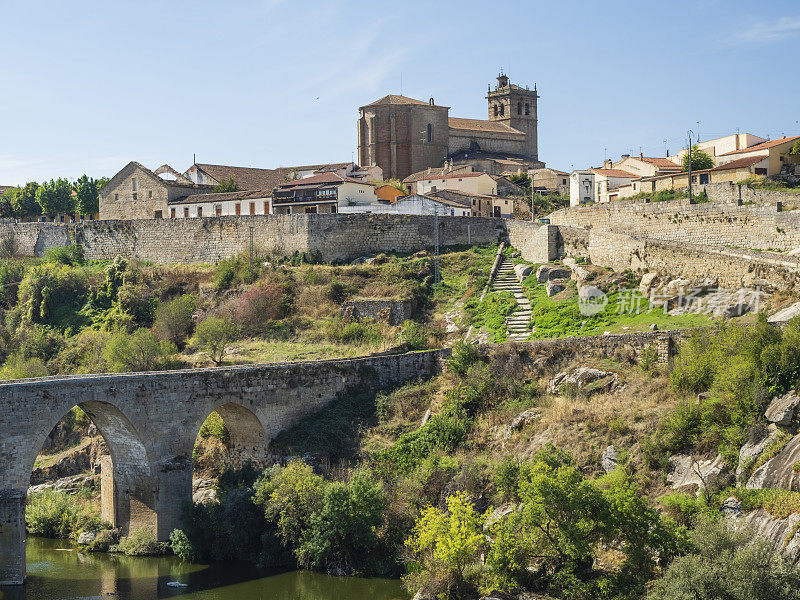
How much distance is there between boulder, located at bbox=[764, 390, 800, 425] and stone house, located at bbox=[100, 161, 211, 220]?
39013 mm

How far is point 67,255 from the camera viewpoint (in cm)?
5144

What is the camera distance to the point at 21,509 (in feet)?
75.2

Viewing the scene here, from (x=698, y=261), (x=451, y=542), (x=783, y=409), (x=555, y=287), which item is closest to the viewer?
(x=451, y=542)

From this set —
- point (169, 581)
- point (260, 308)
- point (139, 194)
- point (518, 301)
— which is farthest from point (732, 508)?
point (139, 194)

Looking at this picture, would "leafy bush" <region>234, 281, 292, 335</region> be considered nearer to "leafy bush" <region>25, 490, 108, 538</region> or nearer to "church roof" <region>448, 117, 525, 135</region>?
"leafy bush" <region>25, 490, 108, 538</region>

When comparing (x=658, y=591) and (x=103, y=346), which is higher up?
(x=103, y=346)

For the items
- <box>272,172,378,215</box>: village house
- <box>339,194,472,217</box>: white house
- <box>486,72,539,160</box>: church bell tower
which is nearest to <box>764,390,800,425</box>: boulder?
<box>339,194,472,217</box>: white house

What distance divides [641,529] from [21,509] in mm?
14511

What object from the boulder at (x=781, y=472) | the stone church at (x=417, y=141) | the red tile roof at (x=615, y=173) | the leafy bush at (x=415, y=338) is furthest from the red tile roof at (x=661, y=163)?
the boulder at (x=781, y=472)

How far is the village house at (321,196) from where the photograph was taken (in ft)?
165

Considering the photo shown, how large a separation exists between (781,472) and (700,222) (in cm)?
1787

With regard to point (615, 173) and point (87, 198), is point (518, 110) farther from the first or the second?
point (87, 198)

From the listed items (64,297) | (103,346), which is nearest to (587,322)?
(103,346)

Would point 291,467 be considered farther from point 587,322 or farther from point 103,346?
point 103,346
